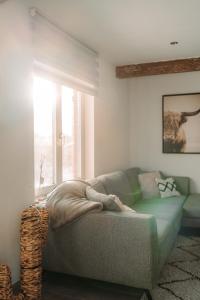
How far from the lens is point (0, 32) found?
225cm

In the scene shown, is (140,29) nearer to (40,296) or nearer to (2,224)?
(2,224)

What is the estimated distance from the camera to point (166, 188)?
14.5ft

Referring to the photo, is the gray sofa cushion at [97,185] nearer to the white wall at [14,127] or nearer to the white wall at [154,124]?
the white wall at [14,127]

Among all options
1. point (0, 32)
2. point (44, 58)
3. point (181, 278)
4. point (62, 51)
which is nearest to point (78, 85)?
point (62, 51)

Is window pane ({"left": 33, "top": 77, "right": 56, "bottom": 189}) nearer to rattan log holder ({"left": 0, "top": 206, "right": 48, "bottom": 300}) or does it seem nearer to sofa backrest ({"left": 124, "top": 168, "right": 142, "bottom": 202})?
rattan log holder ({"left": 0, "top": 206, "right": 48, "bottom": 300})

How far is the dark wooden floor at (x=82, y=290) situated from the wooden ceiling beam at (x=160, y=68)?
3005mm

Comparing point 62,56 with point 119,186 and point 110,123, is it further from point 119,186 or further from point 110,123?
point 119,186

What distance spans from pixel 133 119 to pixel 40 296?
346 centimetres

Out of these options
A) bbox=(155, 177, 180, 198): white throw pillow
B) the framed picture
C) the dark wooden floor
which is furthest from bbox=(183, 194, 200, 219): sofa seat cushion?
the dark wooden floor

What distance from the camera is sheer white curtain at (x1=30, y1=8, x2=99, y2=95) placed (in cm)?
269

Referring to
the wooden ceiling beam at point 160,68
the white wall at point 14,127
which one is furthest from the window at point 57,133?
the wooden ceiling beam at point 160,68

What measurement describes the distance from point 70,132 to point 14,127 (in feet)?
4.39

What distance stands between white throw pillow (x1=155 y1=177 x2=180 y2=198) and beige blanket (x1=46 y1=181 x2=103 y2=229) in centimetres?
197

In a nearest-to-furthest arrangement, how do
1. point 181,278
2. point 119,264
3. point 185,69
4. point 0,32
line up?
point 0,32 < point 119,264 < point 181,278 < point 185,69
